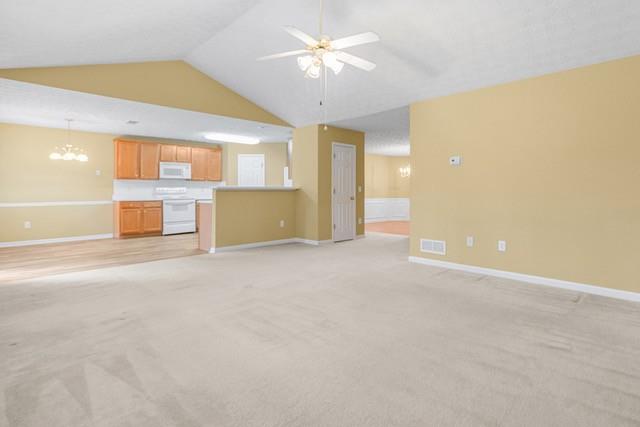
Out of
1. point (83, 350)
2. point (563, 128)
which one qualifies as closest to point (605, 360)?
point (563, 128)

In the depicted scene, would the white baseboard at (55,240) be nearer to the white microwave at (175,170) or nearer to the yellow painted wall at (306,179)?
the white microwave at (175,170)

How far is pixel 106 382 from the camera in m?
1.85

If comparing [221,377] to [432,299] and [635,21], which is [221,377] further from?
[635,21]

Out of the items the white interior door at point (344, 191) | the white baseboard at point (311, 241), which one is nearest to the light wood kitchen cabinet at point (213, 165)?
the white baseboard at point (311, 241)

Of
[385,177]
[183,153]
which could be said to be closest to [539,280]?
[183,153]

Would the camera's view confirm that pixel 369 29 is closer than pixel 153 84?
Yes

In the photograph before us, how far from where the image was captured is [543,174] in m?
3.84

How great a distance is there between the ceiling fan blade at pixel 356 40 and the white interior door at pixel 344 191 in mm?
4199

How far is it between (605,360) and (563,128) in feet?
8.36

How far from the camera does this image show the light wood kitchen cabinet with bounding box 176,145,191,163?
848 cm

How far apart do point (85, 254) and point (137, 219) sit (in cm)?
214

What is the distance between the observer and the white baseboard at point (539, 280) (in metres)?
3.37

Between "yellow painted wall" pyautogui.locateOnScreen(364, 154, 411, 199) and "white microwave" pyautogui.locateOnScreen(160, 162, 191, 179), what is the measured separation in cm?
602

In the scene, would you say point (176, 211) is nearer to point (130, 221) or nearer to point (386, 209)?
point (130, 221)
